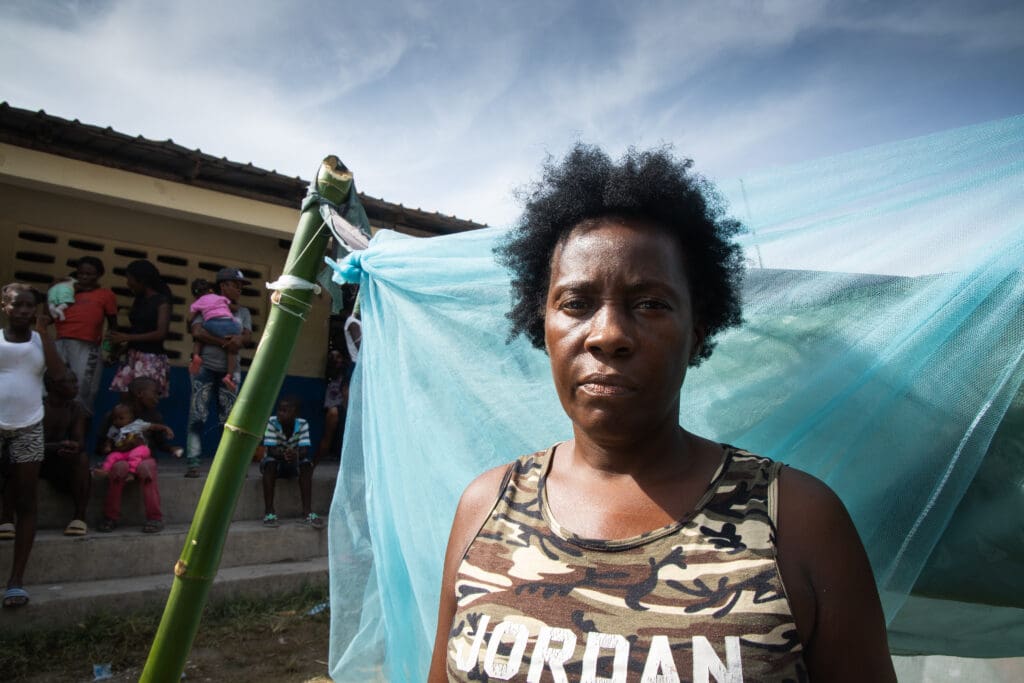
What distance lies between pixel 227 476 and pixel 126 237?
6.40 meters

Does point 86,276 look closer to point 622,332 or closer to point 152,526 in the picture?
point 152,526

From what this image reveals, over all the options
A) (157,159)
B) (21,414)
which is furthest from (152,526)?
(157,159)

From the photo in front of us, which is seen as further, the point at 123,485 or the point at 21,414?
the point at 123,485

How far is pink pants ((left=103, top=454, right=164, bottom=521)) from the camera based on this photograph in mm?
5430

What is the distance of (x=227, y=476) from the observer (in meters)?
2.34

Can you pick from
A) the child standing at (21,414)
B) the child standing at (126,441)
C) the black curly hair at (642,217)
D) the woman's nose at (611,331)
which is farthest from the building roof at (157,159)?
the woman's nose at (611,331)

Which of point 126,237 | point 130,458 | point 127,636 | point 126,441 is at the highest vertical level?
point 126,237

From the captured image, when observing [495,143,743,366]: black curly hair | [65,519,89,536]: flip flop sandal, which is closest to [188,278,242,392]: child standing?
[65,519,89,536]: flip flop sandal

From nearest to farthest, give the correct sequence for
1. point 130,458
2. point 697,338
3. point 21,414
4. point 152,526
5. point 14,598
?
point 697,338 → point 14,598 → point 21,414 → point 152,526 → point 130,458

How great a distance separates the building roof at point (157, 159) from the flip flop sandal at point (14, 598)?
152 inches

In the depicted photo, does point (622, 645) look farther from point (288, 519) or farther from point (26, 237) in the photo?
point (26, 237)

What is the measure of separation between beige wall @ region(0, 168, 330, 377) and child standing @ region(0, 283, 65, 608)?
1997mm

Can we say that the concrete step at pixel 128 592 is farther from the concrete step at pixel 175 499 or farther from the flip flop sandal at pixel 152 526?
the concrete step at pixel 175 499

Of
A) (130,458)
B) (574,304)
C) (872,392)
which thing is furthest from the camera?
(130,458)
